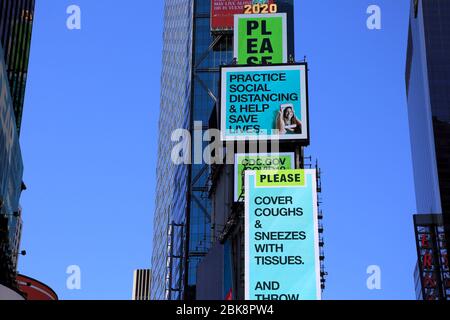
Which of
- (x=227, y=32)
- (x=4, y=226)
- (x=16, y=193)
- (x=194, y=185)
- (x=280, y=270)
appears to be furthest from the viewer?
(x=227, y=32)

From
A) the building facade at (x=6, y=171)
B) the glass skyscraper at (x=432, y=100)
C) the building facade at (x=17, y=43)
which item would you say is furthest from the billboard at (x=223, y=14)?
→ the building facade at (x=6, y=171)

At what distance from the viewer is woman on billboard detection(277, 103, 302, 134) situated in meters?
46.5

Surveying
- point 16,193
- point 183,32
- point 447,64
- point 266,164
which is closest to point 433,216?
point 447,64

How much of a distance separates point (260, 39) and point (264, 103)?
9057 millimetres

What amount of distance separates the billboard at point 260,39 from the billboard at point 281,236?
13.2 meters

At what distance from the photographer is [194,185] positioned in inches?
5266

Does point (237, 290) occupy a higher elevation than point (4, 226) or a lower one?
lower

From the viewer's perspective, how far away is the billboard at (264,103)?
46531 millimetres
